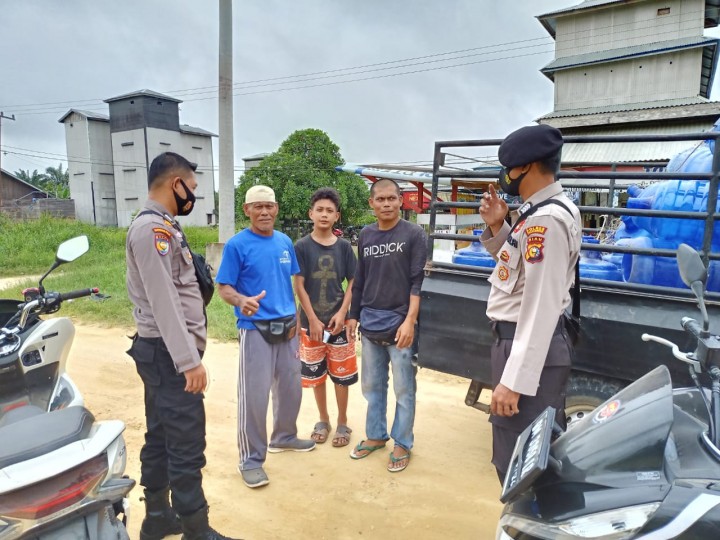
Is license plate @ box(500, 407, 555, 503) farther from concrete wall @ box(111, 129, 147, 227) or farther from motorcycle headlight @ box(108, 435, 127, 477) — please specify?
concrete wall @ box(111, 129, 147, 227)

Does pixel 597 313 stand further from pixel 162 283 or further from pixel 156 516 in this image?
pixel 156 516

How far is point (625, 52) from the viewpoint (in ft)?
62.4

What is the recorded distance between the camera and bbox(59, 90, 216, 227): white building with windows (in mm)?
Answer: 28875

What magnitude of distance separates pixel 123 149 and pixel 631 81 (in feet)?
89.6

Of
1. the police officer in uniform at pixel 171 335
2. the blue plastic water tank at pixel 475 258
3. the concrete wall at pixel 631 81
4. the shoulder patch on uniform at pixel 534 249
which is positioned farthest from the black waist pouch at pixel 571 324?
the concrete wall at pixel 631 81

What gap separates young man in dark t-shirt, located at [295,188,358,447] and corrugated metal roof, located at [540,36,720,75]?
66.7 feet

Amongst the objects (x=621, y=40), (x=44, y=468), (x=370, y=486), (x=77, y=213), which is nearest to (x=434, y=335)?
(x=370, y=486)

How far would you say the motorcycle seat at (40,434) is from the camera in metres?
1.45

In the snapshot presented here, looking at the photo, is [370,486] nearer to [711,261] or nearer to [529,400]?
[529,400]

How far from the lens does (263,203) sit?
9.75 ft

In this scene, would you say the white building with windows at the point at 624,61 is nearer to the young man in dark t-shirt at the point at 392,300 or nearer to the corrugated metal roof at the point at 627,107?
the corrugated metal roof at the point at 627,107

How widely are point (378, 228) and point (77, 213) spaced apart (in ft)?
113

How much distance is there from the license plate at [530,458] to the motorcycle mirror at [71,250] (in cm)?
213

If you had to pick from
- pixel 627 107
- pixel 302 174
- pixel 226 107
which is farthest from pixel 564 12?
pixel 226 107
